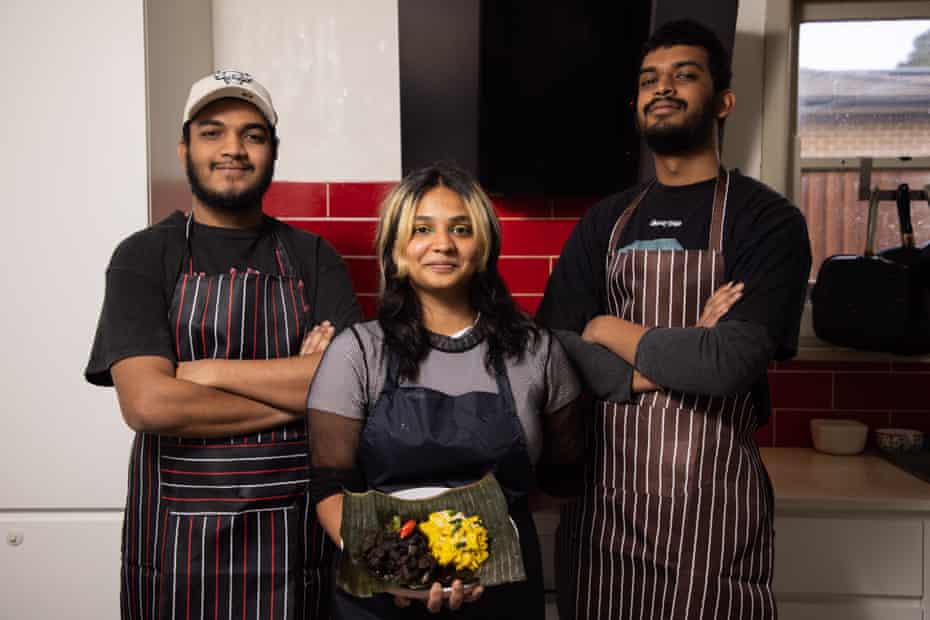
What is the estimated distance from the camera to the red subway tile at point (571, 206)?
2.35m

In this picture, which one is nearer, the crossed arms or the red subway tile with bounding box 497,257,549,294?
the crossed arms

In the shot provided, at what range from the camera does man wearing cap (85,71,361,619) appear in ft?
4.77

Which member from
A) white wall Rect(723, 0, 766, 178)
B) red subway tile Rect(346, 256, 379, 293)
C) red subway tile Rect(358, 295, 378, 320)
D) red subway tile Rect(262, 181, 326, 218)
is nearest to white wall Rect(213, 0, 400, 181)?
red subway tile Rect(262, 181, 326, 218)

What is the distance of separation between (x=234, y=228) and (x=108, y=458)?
735 millimetres

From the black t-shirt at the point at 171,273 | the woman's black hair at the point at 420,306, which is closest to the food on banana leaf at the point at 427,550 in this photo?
the woman's black hair at the point at 420,306

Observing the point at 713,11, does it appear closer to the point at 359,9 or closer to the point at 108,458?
the point at 359,9

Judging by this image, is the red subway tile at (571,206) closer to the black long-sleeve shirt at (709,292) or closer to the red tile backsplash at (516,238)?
the red tile backsplash at (516,238)

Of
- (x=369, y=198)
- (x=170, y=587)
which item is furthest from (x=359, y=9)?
(x=170, y=587)

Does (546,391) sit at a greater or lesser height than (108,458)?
greater

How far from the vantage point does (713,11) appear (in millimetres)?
1970

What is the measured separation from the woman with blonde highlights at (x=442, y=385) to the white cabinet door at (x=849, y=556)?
911mm

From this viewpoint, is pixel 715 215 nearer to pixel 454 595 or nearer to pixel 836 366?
pixel 454 595

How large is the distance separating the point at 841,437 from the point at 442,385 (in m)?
1.54

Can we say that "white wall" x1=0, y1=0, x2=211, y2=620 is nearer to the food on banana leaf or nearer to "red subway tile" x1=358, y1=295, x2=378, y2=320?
"red subway tile" x1=358, y1=295, x2=378, y2=320
